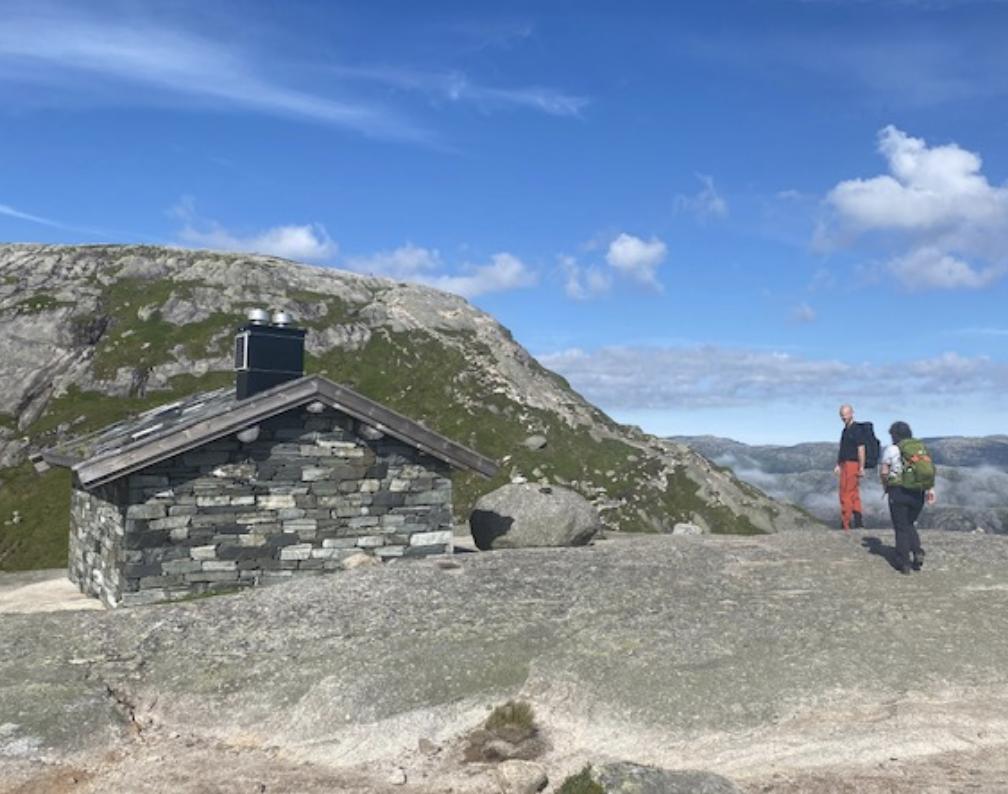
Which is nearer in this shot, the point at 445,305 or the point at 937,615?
the point at 937,615

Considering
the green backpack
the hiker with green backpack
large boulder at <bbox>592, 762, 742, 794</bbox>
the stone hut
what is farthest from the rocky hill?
large boulder at <bbox>592, 762, 742, 794</bbox>

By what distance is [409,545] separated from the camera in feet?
67.6

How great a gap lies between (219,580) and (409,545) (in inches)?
173

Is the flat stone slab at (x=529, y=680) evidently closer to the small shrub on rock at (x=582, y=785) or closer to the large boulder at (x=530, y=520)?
the small shrub on rock at (x=582, y=785)

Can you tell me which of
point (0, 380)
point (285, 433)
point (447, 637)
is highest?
point (0, 380)

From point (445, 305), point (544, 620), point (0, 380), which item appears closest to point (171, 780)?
point (544, 620)

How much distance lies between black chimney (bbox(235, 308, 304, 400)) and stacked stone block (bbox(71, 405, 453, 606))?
7.70 ft

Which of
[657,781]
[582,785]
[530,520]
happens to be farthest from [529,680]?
[530,520]

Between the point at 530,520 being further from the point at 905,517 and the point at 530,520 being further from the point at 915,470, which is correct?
the point at 915,470

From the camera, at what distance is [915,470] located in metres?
16.7

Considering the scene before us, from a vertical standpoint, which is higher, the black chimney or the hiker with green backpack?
the black chimney

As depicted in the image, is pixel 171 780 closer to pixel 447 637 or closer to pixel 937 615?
pixel 447 637

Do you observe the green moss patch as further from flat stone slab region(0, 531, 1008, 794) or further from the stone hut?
flat stone slab region(0, 531, 1008, 794)

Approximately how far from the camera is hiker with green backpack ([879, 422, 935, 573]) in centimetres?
1667
